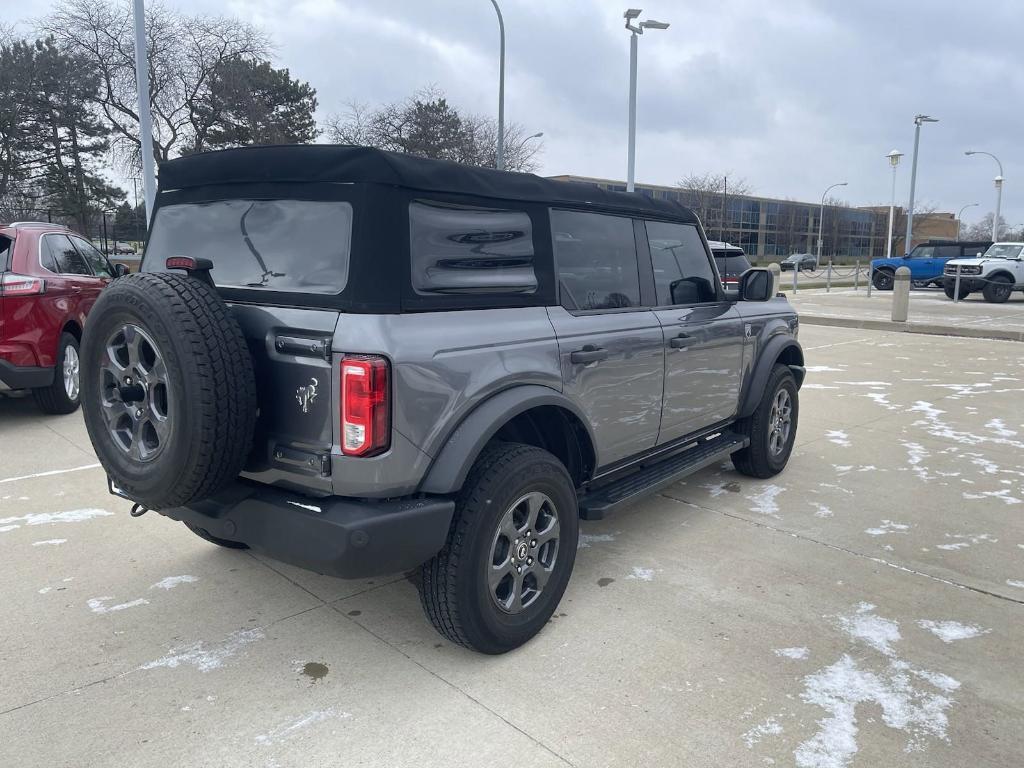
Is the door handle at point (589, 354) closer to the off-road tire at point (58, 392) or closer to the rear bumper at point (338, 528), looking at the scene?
the rear bumper at point (338, 528)

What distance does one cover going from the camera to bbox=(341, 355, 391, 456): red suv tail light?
251 cm

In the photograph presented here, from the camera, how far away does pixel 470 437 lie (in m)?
2.78

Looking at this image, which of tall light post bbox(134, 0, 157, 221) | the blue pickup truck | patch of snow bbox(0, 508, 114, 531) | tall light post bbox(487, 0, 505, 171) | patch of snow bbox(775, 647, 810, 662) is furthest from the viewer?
the blue pickup truck

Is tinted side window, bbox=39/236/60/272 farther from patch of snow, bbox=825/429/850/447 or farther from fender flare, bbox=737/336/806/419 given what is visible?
patch of snow, bbox=825/429/850/447

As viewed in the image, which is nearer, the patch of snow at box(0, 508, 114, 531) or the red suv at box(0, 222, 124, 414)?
the patch of snow at box(0, 508, 114, 531)

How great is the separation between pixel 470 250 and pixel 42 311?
17.6 feet

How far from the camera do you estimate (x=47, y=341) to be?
672 centimetres

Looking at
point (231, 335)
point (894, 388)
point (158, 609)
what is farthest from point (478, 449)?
point (894, 388)

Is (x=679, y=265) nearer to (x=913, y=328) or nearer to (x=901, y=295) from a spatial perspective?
(x=913, y=328)

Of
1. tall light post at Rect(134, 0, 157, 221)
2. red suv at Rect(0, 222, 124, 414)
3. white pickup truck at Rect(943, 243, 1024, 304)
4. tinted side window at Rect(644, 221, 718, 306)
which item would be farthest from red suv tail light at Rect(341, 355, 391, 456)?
white pickup truck at Rect(943, 243, 1024, 304)

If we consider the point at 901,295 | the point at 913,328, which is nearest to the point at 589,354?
the point at 913,328

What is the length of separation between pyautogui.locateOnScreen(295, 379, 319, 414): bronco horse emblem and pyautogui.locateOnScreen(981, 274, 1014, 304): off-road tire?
2598 cm

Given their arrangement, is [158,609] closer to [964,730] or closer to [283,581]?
[283,581]

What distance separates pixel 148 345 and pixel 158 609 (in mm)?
1376
